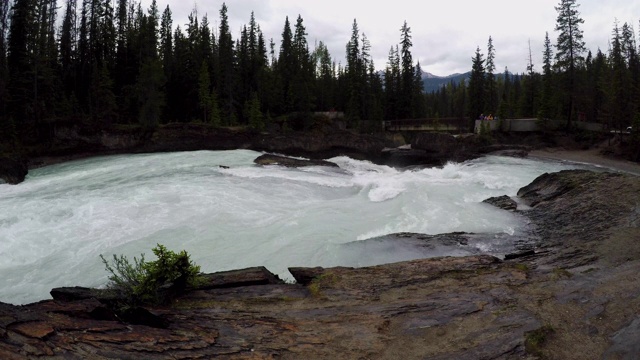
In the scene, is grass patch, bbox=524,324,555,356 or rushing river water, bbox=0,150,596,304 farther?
rushing river water, bbox=0,150,596,304

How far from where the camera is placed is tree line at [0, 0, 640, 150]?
1785 inches

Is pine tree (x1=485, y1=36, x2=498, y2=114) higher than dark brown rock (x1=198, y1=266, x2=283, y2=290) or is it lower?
higher

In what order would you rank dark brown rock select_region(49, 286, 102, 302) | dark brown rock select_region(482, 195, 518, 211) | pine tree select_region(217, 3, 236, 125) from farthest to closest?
pine tree select_region(217, 3, 236, 125), dark brown rock select_region(482, 195, 518, 211), dark brown rock select_region(49, 286, 102, 302)

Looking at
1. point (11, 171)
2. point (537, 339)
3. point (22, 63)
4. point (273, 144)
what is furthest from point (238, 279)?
point (22, 63)

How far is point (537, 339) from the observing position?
558 cm

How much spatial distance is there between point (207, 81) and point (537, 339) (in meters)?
54.7

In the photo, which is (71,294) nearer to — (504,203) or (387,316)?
(387,316)

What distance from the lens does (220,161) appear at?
1287 inches

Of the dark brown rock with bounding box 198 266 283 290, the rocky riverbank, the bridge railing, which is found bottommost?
the dark brown rock with bounding box 198 266 283 290

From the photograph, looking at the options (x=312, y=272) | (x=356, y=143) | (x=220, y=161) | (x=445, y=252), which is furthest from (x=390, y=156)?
(x=312, y=272)

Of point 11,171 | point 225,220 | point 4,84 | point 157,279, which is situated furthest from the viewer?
point 4,84

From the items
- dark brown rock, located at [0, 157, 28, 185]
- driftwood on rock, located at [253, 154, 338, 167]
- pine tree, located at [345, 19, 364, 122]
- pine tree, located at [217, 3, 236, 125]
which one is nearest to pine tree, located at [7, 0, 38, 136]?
dark brown rock, located at [0, 157, 28, 185]

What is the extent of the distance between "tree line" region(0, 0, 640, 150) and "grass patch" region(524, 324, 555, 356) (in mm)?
42560

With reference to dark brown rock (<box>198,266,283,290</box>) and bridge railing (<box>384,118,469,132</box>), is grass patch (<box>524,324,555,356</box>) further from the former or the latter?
bridge railing (<box>384,118,469,132</box>)
